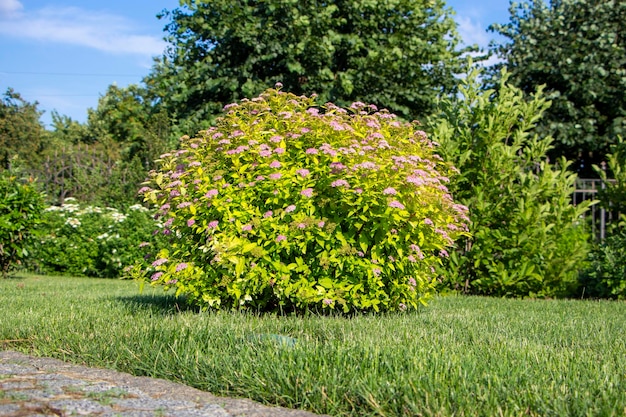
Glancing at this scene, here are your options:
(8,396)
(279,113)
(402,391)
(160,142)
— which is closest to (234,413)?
(402,391)

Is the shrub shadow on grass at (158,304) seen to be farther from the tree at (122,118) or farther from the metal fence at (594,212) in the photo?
the tree at (122,118)

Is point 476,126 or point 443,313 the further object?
point 476,126

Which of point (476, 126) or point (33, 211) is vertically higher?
point (476, 126)

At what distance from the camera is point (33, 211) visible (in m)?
9.93

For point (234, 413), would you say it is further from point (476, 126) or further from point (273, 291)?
point (476, 126)

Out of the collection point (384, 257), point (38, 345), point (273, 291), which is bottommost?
point (38, 345)

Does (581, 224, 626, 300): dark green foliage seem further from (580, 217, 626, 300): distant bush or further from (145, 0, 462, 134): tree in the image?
(145, 0, 462, 134): tree

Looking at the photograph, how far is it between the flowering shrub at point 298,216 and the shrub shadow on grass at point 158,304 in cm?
38

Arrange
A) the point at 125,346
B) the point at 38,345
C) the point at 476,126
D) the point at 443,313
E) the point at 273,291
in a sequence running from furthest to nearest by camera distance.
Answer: the point at 476,126, the point at 443,313, the point at 273,291, the point at 38,345, the point at 125,346

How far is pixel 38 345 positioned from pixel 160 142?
11929 mm

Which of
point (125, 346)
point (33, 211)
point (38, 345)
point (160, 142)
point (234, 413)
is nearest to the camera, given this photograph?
point (234, 413)

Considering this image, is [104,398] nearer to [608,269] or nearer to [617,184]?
[608,269]

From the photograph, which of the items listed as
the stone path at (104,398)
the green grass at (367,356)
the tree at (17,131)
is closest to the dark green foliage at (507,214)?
the green grass at (367,356)

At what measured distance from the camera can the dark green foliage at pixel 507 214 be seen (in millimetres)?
8234
